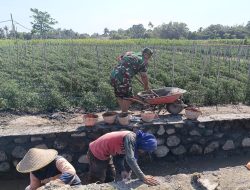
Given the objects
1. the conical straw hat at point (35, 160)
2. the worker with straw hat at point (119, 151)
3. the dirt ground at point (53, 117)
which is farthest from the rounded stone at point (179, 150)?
the conical straw hat at point (35, 160)

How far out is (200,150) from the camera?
6652 millimetres

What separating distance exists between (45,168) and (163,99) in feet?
11.6

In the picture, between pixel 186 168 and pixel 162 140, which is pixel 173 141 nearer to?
pixel 162 140

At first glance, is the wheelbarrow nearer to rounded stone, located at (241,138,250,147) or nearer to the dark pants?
rounded stone, located at (241,138,250,147)

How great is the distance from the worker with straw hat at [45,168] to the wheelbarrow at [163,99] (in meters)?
3.33

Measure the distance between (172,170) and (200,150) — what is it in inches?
32.4

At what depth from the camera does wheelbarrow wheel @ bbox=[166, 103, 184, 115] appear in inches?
273

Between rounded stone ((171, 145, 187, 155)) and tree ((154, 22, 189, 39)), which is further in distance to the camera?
tree ((154, 22, 189, 39))

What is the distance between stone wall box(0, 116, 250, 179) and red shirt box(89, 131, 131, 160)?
69.8 inches

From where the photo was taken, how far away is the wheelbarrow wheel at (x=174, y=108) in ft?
22.7

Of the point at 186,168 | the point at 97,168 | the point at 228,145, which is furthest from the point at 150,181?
the point at 228,145

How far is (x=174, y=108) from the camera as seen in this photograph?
6973 mm

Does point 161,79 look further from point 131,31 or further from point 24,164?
point 131,31

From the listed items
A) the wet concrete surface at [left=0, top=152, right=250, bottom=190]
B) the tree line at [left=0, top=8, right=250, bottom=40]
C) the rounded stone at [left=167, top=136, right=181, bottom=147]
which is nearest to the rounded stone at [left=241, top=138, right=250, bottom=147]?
the wet concrete surface at [left=0, top=152, right=250, bottom=190]
